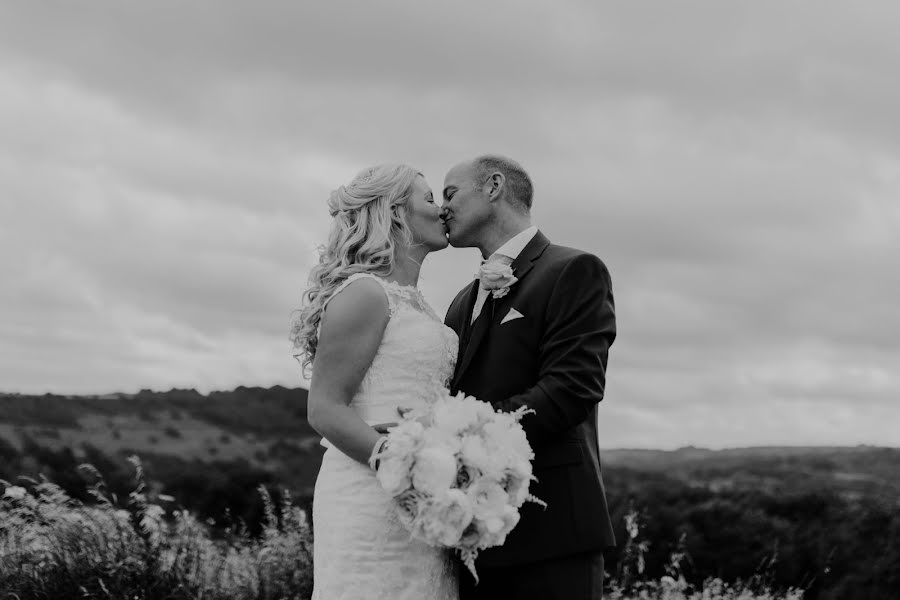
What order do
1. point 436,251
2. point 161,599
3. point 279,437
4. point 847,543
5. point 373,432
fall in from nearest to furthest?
point 373,432
point 436,251
point 161,599
point 847,543
point 279,437

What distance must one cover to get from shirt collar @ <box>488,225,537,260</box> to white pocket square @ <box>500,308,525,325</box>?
1.33 ft

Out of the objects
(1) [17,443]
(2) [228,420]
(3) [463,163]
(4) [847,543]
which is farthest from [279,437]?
(3) [463,163]

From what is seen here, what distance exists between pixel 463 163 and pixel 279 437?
15280 millimetres

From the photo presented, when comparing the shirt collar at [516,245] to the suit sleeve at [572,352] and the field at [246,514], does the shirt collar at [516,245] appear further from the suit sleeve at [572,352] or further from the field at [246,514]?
the field at [246,514]

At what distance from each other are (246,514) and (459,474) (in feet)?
28.5

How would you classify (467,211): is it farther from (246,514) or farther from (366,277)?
(246,514)

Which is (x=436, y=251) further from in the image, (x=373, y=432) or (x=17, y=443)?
(x=17, y=443)

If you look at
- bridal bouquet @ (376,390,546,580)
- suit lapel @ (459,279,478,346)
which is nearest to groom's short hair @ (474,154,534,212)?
suit lapel @ (459,279,478,346)

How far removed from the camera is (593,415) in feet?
15.4

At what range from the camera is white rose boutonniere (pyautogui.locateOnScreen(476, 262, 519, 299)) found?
464cm

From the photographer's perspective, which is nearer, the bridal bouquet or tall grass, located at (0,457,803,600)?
the bridal bouquet

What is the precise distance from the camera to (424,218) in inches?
187

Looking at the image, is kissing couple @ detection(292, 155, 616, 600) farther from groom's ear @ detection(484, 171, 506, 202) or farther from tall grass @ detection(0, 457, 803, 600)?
tall grass @ detection(0, 457, 803, 600)

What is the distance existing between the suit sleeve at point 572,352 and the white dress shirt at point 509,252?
17.5 inches
